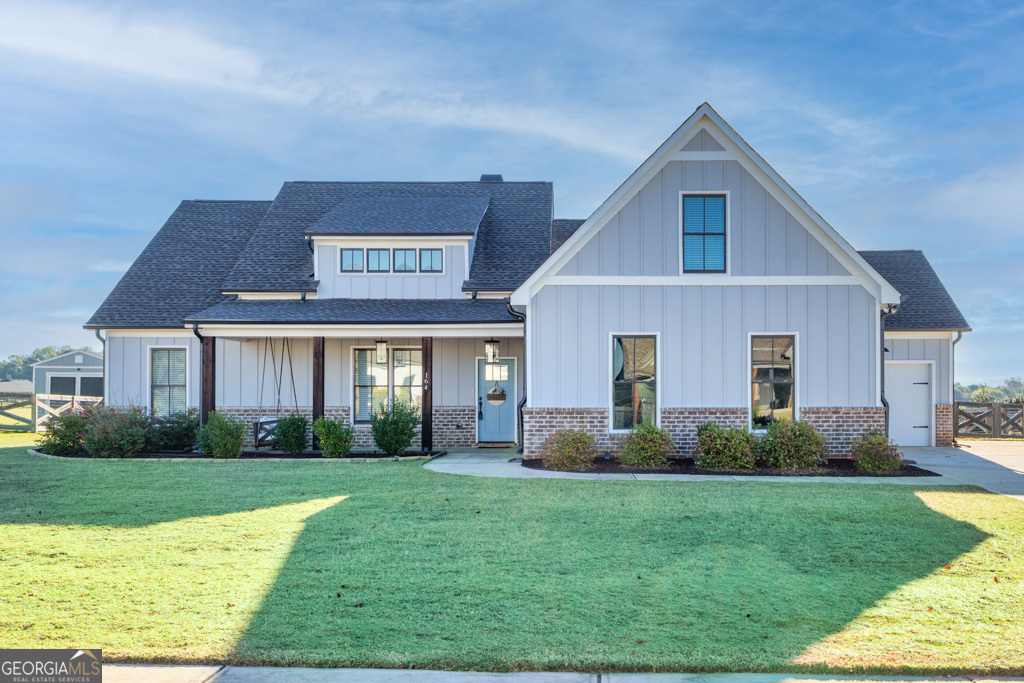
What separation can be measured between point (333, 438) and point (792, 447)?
938 centimetres

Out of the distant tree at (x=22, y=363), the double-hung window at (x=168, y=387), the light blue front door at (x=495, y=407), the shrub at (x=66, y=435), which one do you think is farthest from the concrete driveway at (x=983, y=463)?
the distant tree at (x=22, y=363)

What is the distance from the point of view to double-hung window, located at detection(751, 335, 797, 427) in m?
15.0

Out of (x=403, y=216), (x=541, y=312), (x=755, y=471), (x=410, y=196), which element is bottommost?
(x=755, y=471)

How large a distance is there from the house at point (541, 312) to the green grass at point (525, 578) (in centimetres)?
398

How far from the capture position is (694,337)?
14992 mm

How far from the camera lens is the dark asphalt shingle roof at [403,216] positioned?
19125 mm

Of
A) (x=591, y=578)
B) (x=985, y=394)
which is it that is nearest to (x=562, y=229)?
(x=591, y=578)

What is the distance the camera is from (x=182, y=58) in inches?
653

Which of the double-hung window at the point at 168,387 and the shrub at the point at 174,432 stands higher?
the double-hung window at the point at 168,387

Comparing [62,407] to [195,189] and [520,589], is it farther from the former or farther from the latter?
[520,589]

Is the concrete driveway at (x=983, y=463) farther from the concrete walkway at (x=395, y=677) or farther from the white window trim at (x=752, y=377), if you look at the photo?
the concrete walkway at (x=395, y=677)

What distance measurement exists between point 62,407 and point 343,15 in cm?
1694

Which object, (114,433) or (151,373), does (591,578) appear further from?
(151,373)

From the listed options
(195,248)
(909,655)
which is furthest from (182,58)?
(909,655)
